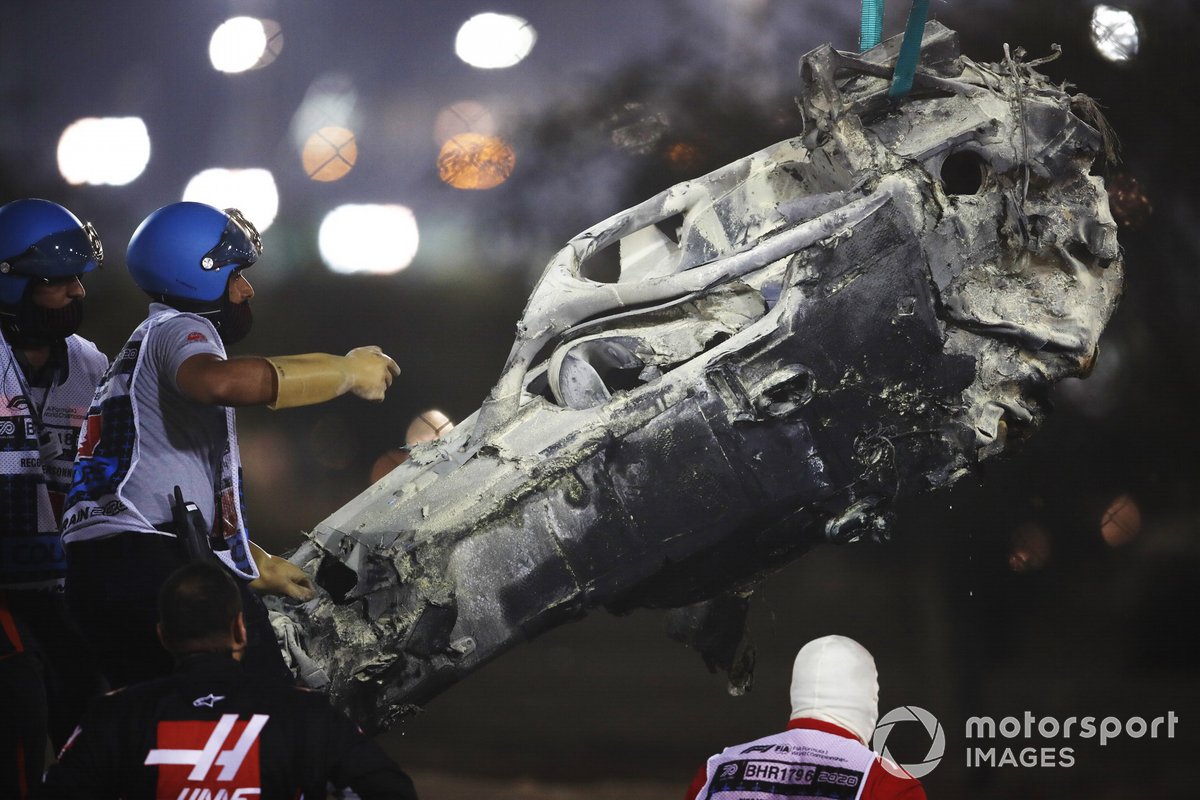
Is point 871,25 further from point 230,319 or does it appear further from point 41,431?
point 41,431

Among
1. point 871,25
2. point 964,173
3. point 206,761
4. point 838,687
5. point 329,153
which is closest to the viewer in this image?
point 206,761

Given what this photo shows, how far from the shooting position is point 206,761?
87.2 inches

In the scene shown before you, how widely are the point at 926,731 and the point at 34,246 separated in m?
3.74

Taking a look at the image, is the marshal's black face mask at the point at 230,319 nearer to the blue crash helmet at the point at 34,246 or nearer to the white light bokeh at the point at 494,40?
the blue crash helmet at the point at 34,246

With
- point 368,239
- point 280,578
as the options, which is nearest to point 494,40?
point 368,239

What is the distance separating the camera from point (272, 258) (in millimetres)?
5164

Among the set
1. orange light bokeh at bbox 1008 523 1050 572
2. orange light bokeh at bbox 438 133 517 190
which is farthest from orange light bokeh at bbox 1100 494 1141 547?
orange light bokeh at bbox 438 133 517 190

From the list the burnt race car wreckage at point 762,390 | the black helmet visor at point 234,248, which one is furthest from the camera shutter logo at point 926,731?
the black helmet visor at point 234,248

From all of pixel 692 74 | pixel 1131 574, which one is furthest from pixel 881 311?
pixel 1131 574

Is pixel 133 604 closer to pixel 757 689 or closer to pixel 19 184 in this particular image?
pixel 19 184

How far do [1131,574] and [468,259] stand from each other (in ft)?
10.1

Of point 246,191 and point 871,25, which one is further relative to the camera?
point 246,191

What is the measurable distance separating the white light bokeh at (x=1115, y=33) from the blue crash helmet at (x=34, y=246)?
3.99 meters

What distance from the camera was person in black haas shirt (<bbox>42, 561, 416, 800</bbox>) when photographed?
2.21 m
